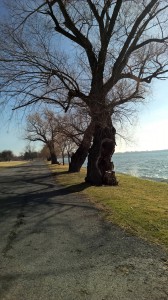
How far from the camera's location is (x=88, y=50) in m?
18.6

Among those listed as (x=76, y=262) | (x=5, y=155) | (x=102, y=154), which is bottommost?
(x=76, y=262)

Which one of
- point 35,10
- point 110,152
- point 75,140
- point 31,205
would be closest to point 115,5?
point 35,10

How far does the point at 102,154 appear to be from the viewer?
19578mm

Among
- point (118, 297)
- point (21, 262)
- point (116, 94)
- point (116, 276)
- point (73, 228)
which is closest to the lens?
point (118, 297)

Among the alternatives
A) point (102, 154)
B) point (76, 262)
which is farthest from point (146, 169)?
point (76, 262)

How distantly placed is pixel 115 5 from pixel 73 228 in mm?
12634

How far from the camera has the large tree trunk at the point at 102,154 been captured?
1877 cm

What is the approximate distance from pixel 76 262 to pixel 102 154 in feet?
46.9

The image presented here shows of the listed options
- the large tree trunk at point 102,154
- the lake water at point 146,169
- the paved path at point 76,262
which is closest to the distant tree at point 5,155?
the lake water at point 146,169

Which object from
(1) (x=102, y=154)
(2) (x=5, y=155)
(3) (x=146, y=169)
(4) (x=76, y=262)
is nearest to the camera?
(4) (x=76, y=262)

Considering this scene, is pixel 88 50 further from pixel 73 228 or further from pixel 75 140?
pixel 75 140

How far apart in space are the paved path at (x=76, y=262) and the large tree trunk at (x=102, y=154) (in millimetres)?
9793

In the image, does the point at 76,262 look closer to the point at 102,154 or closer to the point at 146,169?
the point at 102,154

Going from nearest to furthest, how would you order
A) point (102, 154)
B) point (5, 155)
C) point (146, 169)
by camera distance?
point (102, 154), point (146, 169), point (5, 155)
